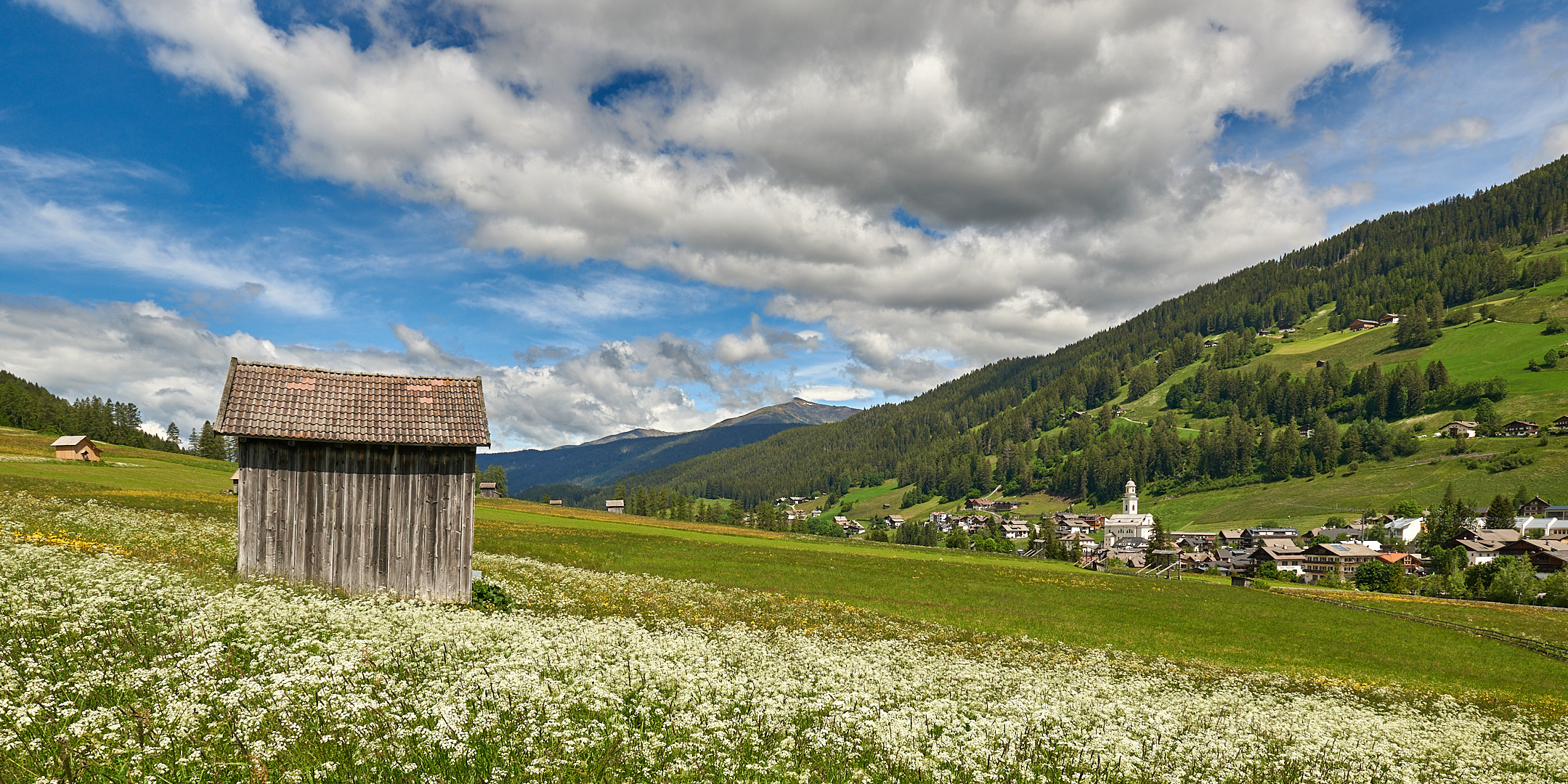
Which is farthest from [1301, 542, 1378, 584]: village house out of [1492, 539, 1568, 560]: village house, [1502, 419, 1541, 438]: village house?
[1502, 419, 1541, 438]: village house

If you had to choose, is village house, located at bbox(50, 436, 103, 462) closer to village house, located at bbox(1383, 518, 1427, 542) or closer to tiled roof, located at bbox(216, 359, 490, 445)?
tiled roof, located at bbox(216, 359, 490, 445)

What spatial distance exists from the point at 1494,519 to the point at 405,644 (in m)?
171

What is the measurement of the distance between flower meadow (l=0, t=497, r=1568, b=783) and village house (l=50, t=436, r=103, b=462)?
313ft

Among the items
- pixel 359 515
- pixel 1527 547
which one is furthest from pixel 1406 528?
pixel 359 515

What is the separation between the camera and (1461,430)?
18988 cm

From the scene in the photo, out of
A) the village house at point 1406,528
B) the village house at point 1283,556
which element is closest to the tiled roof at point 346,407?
the village house at point 1283,556

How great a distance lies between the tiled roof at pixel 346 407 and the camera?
66.5 ft

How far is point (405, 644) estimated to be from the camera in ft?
38.5

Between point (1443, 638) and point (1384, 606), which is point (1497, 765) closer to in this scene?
point (1443, 638)

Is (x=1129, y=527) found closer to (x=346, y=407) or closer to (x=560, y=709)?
(x=346, y=407)

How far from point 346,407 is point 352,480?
2.22 meters

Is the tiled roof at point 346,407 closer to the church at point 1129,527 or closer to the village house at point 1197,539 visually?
the village house at point 1197,539

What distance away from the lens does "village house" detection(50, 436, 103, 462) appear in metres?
86.4

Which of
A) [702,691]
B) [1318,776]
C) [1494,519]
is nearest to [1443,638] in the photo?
[1318,776]
